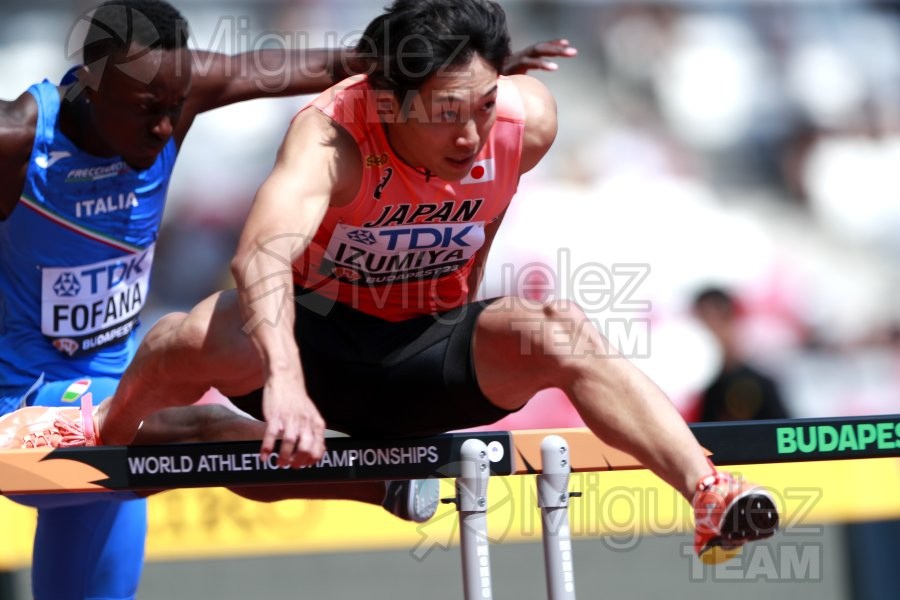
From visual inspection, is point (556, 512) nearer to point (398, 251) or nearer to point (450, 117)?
point (398, 251)

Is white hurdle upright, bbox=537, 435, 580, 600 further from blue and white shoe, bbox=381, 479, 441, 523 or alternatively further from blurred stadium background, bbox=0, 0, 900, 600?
blurred stadium background, bbox=0, 0, 900, 600

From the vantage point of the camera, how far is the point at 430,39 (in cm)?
270

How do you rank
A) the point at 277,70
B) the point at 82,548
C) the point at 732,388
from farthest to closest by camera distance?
the point at 732,388
the point at 277,70
the point at 82,548

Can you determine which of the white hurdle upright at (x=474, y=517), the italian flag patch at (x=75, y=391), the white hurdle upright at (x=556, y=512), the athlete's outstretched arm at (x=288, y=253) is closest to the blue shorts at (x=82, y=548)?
the italian flag patch at (x=75, y=391)

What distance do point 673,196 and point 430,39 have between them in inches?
184

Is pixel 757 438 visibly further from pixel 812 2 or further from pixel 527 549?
pixel 812 2

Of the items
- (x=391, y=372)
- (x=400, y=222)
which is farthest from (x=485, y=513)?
(x=400, y=222)

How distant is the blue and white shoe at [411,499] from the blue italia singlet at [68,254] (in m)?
0.96

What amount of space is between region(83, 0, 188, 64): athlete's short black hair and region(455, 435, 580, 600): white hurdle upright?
1.50 metres

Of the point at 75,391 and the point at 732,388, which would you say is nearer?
the point at 75,391

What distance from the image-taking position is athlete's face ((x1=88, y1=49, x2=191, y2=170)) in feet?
10.8

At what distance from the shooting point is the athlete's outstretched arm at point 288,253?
7.68 feet

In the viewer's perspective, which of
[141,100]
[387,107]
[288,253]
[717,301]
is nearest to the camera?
[288,253]

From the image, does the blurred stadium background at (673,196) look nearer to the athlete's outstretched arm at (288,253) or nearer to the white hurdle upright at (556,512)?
the white hurdle upright at (556,512)
